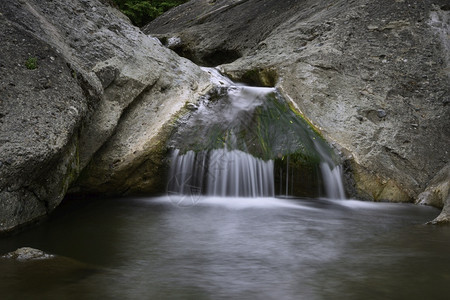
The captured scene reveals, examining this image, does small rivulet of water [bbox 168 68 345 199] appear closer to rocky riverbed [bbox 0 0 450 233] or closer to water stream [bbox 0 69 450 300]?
water stream [bbox 0 69 450 300]

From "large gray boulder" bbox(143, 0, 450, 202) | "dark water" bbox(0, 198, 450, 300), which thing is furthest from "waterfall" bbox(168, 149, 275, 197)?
"large gray boulder" bbox(143, 0, 450, 202)

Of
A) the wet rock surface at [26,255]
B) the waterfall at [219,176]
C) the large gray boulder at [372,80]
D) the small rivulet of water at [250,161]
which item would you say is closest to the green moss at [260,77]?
the large gray boulder at [372,80]

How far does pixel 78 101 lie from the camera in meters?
6.01

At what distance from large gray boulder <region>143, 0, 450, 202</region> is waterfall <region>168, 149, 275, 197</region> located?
4.36ft

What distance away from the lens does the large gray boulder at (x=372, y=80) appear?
7402mm

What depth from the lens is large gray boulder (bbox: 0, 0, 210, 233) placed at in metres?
5.15

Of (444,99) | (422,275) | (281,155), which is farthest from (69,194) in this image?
(444,99)

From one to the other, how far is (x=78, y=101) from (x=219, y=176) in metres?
2.51

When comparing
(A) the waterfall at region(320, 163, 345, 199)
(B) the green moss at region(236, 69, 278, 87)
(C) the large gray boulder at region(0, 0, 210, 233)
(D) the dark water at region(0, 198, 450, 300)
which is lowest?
(D) the dark water at region(0, 198, 450, 300)

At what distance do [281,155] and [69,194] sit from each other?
3.39m

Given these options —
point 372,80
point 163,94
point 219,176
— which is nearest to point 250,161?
point 219,176

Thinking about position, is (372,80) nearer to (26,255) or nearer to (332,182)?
(332,182)

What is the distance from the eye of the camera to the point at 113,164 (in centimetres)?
701

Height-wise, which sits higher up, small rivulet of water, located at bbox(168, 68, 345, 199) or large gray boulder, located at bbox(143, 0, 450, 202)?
large gray boulder, located at bbox(143, 0, 450, 202)
